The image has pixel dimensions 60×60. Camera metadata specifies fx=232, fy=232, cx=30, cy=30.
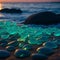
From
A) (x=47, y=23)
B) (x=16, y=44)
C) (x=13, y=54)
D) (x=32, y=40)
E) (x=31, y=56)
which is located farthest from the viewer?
(x=47, y=23)

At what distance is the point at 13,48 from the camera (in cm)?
436

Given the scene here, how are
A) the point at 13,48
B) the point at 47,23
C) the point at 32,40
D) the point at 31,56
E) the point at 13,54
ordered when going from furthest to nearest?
the point at 47,23
the point at 32,40
the point at 13,48
the point at 13,54
the point at 31,56

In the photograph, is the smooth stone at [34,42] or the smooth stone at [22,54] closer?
the smooth stone at [22,54]

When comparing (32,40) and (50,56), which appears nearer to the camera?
(50,56)

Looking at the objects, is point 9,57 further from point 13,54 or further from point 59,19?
point 59,19

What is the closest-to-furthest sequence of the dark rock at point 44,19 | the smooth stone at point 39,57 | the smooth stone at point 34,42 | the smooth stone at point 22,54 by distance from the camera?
the smooth stone at point 39,57
the smooth stone at point 22,54
the smooth stone at point 34,42
the dark rock at point 44,19

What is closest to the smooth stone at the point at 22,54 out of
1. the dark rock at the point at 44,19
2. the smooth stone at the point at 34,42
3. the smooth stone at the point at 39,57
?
the smooth stone at the point at 39,57

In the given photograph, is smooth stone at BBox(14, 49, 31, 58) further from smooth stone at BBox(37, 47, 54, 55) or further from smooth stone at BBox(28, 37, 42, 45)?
smooth stone at BBox(28, 37, 42, 45)

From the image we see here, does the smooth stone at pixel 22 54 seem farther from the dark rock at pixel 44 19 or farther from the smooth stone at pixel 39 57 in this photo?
the dark rock at pixel 44 19

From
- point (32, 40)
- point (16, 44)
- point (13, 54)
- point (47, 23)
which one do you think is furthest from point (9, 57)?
point (47, 23)

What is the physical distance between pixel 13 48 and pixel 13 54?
1.01 ft

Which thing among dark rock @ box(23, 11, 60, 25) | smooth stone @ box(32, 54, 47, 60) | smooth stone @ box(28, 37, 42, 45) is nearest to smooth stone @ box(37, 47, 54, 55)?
smooth stone @ box(32, 54, 47, 60)

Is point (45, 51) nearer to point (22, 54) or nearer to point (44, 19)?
point (22, 54)

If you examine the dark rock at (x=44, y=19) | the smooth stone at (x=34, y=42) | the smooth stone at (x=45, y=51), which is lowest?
the dark rock at (x=44, y=19)
